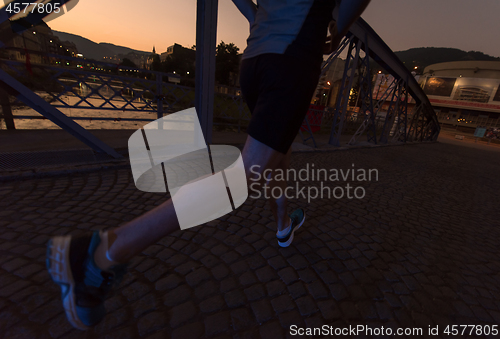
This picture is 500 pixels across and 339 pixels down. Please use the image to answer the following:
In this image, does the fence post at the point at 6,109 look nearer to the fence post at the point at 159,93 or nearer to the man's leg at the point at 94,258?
the fence post at the point at 159,93

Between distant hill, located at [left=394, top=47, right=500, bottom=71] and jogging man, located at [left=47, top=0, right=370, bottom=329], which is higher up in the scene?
distant hill, located at [left=394, top=47, right=500, bottom=71]

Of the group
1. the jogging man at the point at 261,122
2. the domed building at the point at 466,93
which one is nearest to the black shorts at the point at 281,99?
the jogging man at the point at 261,122

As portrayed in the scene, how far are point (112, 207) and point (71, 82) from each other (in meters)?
4.87

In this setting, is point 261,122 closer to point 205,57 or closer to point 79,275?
point 79,275

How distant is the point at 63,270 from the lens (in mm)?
939

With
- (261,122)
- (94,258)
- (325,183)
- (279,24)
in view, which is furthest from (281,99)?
(325,183)

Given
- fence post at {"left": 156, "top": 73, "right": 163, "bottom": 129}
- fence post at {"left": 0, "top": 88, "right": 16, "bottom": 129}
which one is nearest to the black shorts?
fence post at {"left": 156, "top": 73, "right": 163, "bottom": 129}

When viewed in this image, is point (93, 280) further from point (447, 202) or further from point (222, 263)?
point (447, 202)

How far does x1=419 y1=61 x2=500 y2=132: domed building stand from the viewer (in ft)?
127

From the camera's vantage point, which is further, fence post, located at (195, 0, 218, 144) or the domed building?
the domed building

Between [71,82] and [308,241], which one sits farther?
[71,82]

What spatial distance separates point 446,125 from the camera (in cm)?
4344

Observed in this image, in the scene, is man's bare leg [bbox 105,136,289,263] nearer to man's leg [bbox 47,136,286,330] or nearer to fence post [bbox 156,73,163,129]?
man's leg [bbox 47,136,286,330]

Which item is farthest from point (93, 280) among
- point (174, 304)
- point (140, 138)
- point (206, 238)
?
point (140, 138)
